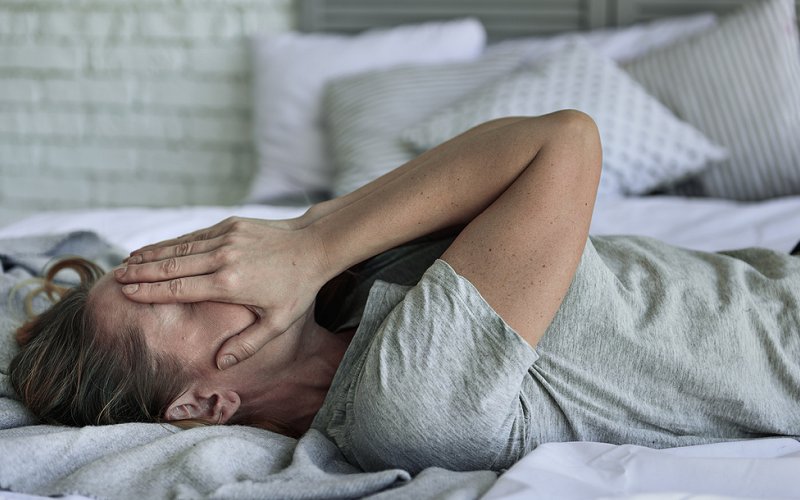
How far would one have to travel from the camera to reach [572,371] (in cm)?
104

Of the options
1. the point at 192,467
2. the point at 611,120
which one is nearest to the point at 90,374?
the point at 192,467

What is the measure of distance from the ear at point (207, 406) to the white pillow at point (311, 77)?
4.78 feet

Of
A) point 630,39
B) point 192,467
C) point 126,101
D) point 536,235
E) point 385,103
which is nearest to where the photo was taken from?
point 192,467

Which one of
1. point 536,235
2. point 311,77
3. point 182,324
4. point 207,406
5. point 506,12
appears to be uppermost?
point 506,12

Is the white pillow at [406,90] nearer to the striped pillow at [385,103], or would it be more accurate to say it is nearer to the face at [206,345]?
the striped pillow at [385,103]

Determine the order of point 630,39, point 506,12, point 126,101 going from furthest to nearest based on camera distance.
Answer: point 126,101
point 506,12
point 630,39

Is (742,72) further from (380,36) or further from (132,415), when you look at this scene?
(132,415)

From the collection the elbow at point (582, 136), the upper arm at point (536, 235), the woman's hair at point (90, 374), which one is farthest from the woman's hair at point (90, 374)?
the elbow at point (582, 136)

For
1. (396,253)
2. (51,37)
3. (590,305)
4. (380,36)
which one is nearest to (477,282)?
(590,305)

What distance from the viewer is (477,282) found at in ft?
3.34

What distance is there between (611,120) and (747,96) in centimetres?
35

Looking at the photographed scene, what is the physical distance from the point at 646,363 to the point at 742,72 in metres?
1.38

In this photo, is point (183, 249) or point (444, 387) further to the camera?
point (183, 249)

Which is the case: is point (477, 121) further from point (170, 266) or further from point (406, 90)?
point (170, 266)
